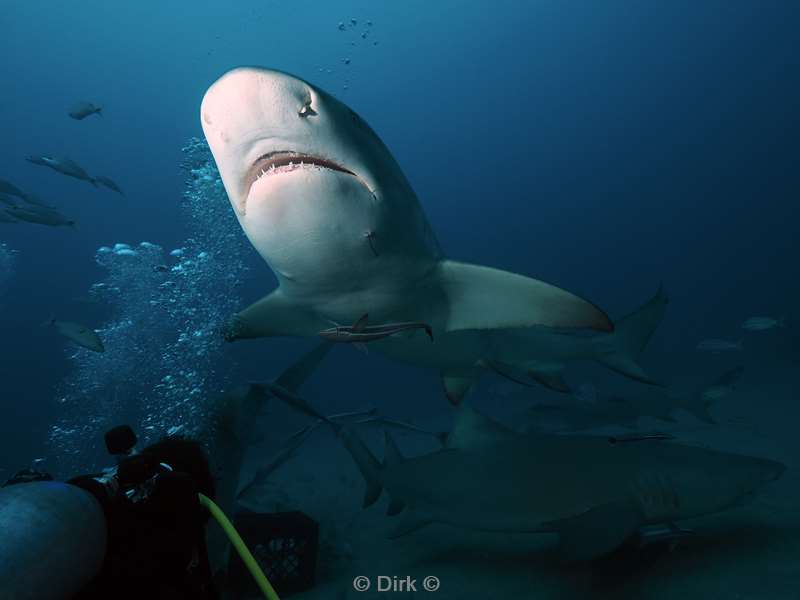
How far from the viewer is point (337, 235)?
2303 mm

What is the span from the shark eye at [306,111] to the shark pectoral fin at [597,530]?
315 centimetres

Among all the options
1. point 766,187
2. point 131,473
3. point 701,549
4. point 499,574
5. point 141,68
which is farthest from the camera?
point 766,187

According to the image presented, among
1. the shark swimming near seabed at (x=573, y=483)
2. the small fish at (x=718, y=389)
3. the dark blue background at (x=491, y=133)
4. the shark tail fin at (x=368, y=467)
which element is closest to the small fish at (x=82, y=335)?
the shark tail fin at (x=368, y=467)

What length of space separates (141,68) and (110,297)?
87.4 ft

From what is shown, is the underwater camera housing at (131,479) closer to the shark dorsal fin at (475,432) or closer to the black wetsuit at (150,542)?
the black wetsuit at (150,542)

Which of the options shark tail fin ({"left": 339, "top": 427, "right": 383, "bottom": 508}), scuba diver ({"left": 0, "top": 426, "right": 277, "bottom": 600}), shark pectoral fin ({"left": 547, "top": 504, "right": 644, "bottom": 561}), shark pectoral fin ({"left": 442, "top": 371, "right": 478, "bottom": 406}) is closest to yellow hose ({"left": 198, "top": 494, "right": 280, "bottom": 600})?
scuba diver ({"left": 0, "top": 426, "right": 277, "bottom": 600})

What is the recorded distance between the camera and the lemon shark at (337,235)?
5.87 feet

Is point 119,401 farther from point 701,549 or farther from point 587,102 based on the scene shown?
point 587,102

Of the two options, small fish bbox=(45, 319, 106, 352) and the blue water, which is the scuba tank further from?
the blue water

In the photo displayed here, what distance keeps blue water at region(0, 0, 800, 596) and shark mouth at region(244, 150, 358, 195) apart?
68.5 feet

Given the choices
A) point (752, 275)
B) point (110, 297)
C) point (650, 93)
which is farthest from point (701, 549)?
point (752, 275)

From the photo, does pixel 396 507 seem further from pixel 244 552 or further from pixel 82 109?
pixel 82 109

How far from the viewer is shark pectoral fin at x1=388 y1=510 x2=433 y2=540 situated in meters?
4.03

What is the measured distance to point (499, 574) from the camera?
371 cm
